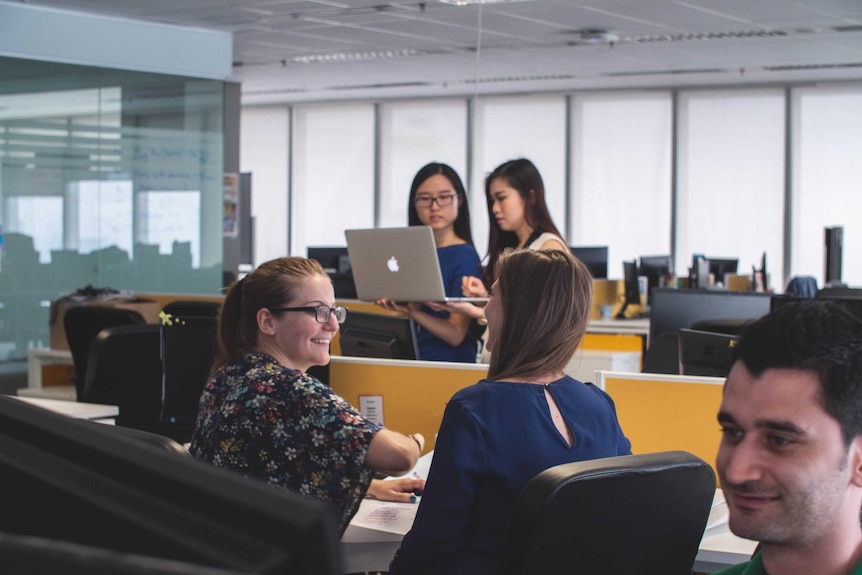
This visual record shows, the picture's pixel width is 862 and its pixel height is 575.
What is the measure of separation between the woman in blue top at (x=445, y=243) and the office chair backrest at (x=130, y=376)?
3.22 feet

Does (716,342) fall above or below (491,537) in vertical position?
above

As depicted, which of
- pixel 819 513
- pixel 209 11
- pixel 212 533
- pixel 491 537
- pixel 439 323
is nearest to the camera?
pixel 212 533

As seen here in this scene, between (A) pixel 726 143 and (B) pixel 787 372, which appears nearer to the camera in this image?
(B) pixel 787 372

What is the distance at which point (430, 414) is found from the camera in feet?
9.28

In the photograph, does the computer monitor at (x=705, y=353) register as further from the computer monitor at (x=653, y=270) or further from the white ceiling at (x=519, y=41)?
the computer monitor at (x=653, y=270)

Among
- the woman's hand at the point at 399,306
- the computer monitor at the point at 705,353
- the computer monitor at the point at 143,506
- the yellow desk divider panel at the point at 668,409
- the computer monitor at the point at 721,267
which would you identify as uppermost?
the computer monitor at the point at 143,506

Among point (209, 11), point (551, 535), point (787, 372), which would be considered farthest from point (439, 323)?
point (209, 11)

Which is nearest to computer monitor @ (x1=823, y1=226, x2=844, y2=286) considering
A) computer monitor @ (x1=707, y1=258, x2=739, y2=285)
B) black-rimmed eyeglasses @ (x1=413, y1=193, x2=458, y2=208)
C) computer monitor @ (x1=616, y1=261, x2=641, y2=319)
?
computer monitor @ (x1=616, y1=261, x2=641, y2=319)

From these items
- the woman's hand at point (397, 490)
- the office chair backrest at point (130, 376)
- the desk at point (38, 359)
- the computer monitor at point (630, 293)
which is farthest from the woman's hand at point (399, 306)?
the computer monitor at point (630, 293)

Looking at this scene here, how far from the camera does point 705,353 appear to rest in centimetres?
281

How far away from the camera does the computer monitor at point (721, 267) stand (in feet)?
30.7

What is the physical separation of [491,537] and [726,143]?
381 inches

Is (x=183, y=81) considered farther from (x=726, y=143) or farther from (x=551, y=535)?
(x=551, y=535)

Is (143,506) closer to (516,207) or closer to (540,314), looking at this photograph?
(540,314)
